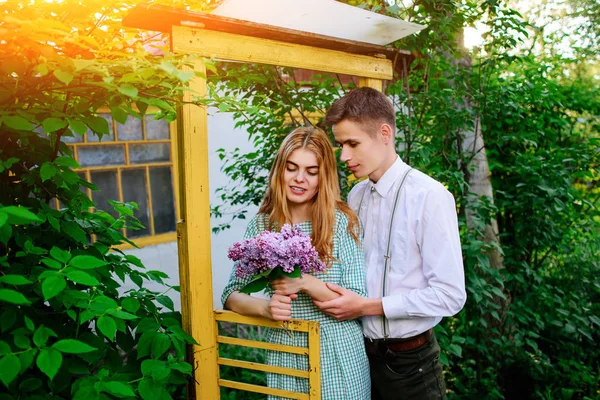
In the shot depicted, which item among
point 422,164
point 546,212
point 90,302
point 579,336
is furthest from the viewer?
point 579,336

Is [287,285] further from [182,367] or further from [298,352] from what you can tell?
[182,367]

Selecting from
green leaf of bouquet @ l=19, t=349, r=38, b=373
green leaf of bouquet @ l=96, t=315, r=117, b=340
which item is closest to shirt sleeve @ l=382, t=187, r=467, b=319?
green leaf of bouquet @ l=96, t=315, r=117, b=340

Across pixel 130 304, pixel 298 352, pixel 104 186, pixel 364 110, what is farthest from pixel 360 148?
pixel 104 186

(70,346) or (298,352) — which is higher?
(70,346)

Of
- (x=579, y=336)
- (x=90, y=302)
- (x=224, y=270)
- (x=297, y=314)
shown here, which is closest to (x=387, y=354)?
(x=297, y=314)

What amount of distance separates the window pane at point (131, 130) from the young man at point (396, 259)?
4.05 metres

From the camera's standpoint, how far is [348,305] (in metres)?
2.08

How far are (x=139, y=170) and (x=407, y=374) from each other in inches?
180

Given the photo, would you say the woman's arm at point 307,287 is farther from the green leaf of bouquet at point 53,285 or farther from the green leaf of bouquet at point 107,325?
the green leaf of bouquet at point 53,285

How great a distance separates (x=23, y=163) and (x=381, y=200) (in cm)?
147

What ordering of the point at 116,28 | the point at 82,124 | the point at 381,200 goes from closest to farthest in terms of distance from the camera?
1. the point at 82,124
2. the point at 116,28
3. the point at 381,200

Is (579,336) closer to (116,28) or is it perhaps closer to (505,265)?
(505,265)

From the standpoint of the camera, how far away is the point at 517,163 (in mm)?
4266

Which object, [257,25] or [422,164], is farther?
[422,164]
